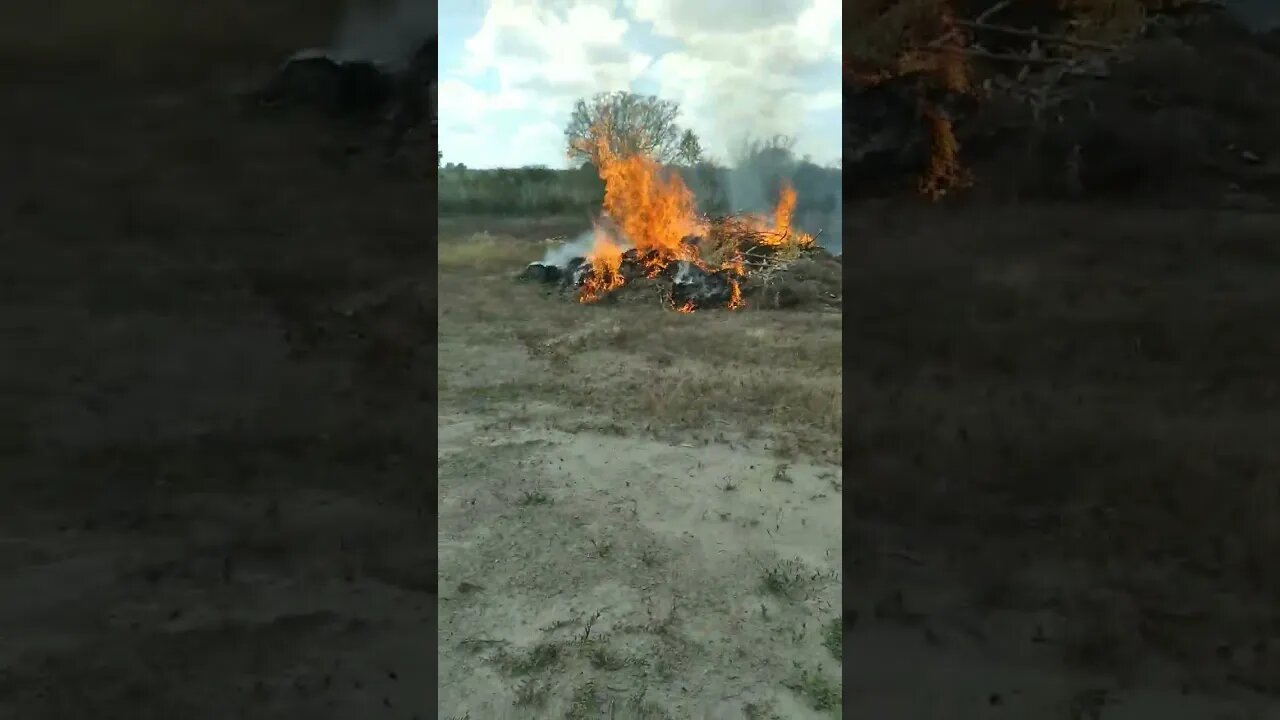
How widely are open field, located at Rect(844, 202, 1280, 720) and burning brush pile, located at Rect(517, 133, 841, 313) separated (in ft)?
3.31

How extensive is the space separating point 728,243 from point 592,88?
67cm

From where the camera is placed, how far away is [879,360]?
1.47 m

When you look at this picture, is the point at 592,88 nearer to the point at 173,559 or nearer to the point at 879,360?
the point at 879,360

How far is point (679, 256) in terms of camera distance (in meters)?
2.49

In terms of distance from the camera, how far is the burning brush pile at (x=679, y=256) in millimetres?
2416

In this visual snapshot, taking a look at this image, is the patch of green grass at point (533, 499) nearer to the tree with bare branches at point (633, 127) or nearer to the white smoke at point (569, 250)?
the white smoke at point (569, 250)

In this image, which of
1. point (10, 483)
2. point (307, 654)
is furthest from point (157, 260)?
point (307, 654)

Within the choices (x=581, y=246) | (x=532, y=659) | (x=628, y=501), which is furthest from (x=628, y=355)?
(x=532, y=659)

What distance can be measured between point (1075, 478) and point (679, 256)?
1441 millimetres

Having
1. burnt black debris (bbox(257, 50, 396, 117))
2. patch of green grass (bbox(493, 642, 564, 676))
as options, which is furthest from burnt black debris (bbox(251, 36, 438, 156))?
patch of green grass (bbox(493, 642, 564, 676))

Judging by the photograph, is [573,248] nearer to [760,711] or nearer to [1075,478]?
[760,711]

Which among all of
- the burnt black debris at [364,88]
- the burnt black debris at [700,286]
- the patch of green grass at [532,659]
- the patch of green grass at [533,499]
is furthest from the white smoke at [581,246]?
the patch of green grass at [532,659]

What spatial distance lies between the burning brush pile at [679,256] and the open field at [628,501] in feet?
0.23

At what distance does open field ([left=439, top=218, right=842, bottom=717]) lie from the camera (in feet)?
5.90
